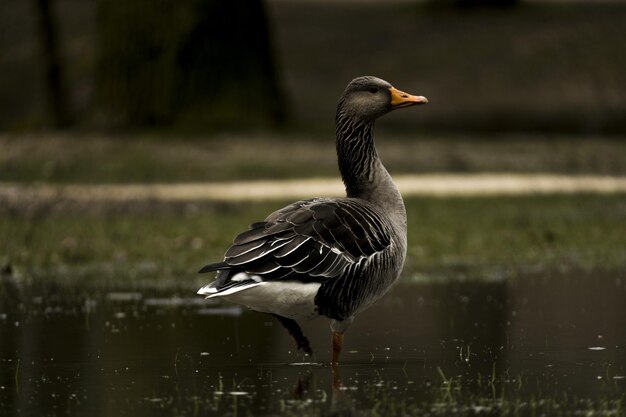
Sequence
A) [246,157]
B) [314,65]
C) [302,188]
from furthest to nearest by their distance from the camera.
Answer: [314,65]
[246,157]
[302,188]

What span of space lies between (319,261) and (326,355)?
1073 millimetres

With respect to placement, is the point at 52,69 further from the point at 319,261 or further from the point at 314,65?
the point at 319,261

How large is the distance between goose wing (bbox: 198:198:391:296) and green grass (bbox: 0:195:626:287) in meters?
4.84

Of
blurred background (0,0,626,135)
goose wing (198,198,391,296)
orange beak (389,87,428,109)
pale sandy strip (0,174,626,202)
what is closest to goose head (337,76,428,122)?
orange beak (389,87,428,109)

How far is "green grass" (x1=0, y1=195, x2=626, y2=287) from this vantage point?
1481 cm

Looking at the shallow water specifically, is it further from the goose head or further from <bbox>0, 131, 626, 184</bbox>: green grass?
<bbox>0, 131, 626, 184</bbox>: green grass

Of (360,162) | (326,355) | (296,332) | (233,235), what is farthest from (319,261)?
(233,235)

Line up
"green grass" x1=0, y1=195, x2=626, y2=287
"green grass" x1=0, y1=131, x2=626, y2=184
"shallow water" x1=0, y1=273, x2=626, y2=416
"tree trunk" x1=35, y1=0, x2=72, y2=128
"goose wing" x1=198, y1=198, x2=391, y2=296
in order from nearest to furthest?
"shallow water" x1=0, y1=273, x2=626, y2=416, "goose wing" x1=198, y1=198, x2=391, y2=296, "green grass" x1=0, y1=195, x2=626, y2=287, "green grass" x1=0, y1=131, x2=626, y2=184, "tree trunk" x1=35, y1=0, x2=72, y2=128

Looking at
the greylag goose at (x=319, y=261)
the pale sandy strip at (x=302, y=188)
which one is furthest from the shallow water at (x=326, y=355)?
the pale sandy strip at (x=302, y=188)

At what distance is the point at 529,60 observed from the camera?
3014cm

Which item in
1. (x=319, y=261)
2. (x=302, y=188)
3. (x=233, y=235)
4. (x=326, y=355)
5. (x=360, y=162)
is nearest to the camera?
(x=319, y=261)

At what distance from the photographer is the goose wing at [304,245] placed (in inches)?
336

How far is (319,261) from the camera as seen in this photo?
884 cm

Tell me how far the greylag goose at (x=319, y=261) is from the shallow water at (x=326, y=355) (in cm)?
41
